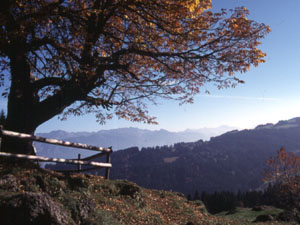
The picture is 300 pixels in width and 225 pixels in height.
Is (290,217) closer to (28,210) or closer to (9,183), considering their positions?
(9,183)

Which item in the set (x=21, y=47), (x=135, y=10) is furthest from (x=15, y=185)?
(x=135, y=10)

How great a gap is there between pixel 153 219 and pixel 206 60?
31.6 feet

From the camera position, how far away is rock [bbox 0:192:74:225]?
8555 millimetres

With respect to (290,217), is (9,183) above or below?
above

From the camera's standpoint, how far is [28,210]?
866 cm

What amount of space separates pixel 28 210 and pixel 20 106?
362 inches

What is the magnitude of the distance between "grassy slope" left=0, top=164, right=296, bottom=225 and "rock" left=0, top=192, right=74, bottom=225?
936 millimetres

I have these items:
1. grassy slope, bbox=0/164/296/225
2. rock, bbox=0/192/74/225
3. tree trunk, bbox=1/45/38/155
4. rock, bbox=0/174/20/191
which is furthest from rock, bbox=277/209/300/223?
rock, bbox=0/174/20/191

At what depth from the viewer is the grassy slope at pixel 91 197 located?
1116cm

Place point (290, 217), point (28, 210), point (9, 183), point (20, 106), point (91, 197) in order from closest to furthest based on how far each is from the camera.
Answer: point (28, 210) → point (9, 183) → point (91, 197) → point (20, 106) → point (290, 217)

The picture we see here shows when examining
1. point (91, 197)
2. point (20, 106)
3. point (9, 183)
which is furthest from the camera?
point (20, 106)

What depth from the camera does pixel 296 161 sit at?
44.5 m

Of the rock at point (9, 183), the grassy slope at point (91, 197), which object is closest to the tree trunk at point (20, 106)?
the grassy slope at point (91, 197)

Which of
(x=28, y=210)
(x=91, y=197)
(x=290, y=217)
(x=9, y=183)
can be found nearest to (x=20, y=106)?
(x=9, y=183)
